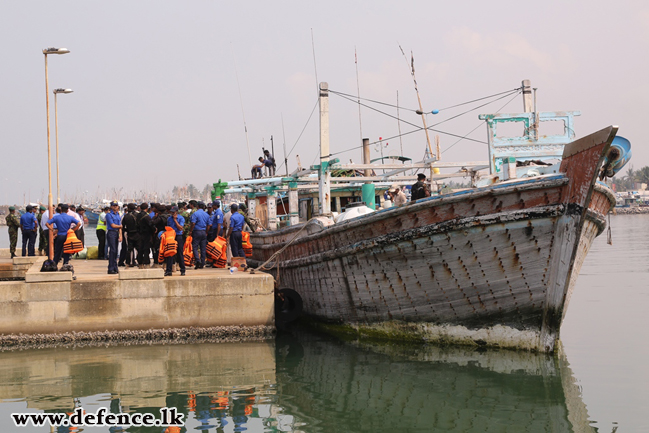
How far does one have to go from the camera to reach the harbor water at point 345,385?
26.2 feet

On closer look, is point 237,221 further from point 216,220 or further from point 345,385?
point 345,385

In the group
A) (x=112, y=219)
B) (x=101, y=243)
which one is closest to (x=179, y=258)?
(x=112, y=219)

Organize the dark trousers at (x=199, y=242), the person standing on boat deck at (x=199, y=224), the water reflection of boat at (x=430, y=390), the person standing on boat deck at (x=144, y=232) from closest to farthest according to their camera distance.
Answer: the water reflection of boat at (x=430, y=390) → the person standing on boat deck at (x=144, y=232) → the person standing on boat deck at (x=199, y=224) → the dark trousers at (x=199, y=242)

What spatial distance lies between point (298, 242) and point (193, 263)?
4534mm

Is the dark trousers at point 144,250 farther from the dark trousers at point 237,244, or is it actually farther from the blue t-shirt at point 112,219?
the dark trousers at point 237,244

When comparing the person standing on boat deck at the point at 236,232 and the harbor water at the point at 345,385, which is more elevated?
the person standing on boat deck at the point at 236,232

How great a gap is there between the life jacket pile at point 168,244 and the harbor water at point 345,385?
1968mm

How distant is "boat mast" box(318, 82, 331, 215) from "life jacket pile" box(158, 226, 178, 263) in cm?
302

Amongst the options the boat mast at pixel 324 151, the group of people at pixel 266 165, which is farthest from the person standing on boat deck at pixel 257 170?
the boat mast at pixel 324 151

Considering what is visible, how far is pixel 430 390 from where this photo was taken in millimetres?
9086

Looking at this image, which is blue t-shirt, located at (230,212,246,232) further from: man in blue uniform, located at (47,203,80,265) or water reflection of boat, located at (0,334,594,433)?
water reflection of boat, located at (0,334,594,433)

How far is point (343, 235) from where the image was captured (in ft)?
39.4

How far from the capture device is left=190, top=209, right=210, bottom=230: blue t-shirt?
14.6m

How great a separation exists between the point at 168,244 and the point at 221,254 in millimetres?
3145
